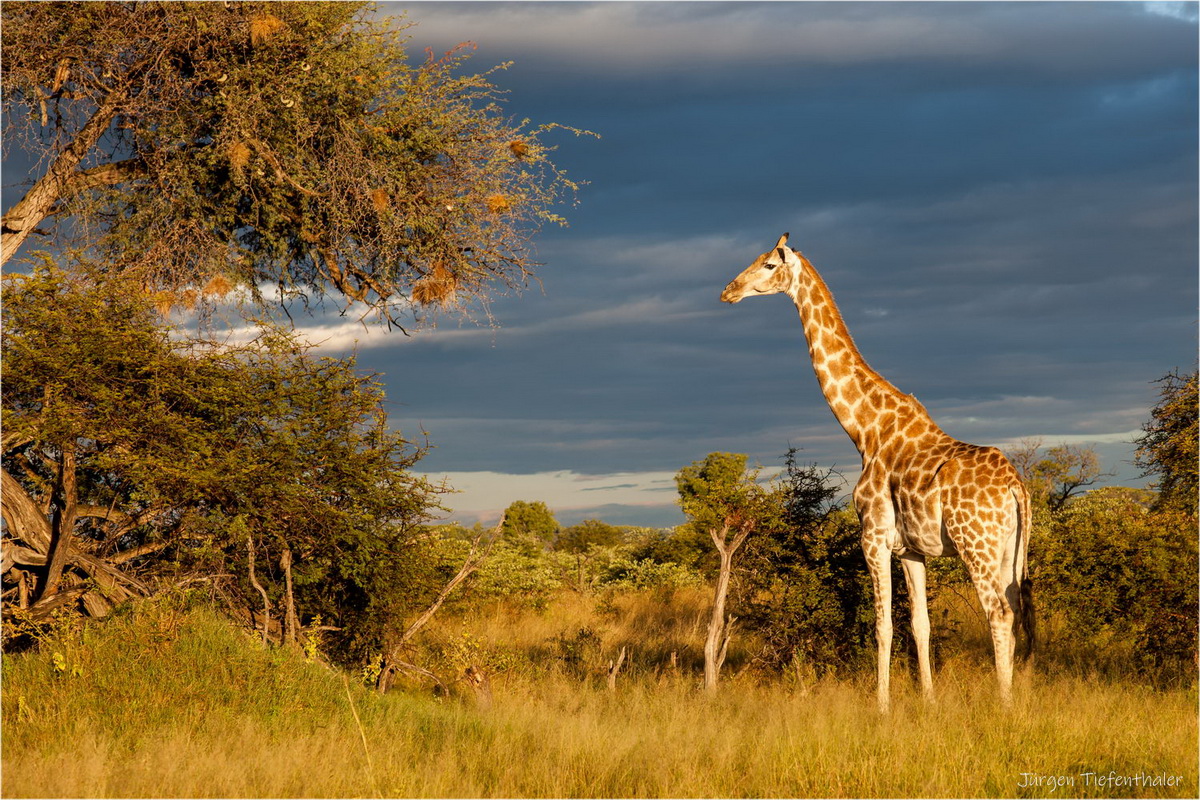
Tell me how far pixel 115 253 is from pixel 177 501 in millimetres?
5452

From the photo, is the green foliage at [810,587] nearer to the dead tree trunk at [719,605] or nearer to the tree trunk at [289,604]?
the dead tree trunk at [719,605]

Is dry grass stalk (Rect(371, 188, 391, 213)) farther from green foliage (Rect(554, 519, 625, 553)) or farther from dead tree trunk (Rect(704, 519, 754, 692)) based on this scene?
green foliage (Rect(554, 519, 625, 553))

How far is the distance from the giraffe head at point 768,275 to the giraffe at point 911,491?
0.01 meters

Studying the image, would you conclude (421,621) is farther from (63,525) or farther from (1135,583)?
(1135,583)

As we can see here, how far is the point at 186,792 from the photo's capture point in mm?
8148

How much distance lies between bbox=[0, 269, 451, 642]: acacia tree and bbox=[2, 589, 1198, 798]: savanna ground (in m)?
1.23

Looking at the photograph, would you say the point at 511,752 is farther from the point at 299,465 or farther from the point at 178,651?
the point at 299,465

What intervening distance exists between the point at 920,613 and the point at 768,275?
473 centimetres

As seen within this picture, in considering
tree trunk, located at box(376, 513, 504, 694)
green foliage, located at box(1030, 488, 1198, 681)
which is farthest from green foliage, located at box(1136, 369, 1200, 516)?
tree trunk, located at box(376, 513, 504, 694)

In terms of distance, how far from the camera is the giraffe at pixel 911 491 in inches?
461

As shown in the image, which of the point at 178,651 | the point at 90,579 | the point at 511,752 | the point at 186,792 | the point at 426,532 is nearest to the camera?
the point at 186,792

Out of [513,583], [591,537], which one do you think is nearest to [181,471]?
[513,583]

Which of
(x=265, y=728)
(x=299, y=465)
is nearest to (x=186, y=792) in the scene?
(x=265, y=728)

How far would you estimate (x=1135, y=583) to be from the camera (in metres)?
13.8
